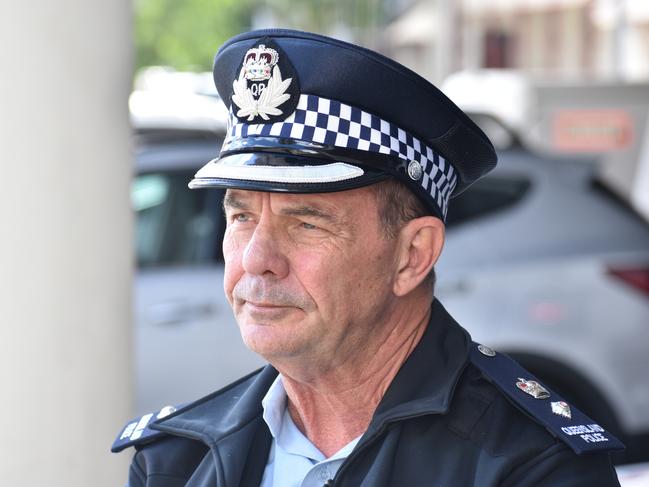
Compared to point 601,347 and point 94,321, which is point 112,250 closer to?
point 94,321

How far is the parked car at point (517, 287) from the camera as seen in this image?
218 inches

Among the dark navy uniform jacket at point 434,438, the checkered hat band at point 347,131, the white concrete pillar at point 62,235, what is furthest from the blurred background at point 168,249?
the checkered hat band at point 347,131

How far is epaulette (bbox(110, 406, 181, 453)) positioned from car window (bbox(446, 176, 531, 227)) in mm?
3730

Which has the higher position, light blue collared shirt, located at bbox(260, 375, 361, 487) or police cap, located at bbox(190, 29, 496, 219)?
police cap, located at bbox(190, 29, 496, 219)

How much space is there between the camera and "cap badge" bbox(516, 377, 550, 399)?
205 centimetres

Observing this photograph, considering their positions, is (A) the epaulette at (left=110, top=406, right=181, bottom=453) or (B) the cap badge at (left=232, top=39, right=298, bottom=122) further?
(A) the epaulette at (left=110, top=406, right=181, bottom=453)

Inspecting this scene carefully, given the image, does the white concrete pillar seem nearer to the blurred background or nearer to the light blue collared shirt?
the blurred background

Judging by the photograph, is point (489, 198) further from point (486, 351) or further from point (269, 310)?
point (269, 310)

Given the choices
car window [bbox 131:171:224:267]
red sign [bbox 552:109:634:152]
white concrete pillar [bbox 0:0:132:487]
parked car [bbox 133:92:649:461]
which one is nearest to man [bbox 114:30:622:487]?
white concrete pillar [bbox 0:0:132:487]

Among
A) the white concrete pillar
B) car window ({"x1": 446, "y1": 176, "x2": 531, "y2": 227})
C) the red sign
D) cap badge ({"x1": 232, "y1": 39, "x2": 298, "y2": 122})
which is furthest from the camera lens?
the red sign

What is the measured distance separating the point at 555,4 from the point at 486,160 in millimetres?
19388

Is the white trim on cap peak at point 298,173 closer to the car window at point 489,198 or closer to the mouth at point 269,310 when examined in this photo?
the mouth at point 269,310

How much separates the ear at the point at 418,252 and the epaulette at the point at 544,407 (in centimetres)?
17

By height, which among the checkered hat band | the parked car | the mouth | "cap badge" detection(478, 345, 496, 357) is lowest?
the parked car
